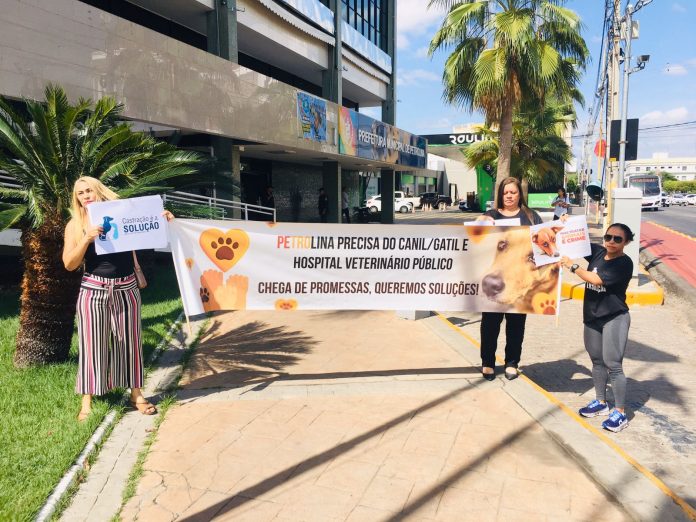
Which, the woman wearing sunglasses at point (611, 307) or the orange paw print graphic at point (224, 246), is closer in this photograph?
the woman wearing sunglasses at point (611, 307)

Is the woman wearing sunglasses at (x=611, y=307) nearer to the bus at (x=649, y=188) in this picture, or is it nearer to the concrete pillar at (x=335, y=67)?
the concrete pillar at (x=335, y=67)

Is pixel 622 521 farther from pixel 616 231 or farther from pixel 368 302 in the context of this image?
pixel 368 302

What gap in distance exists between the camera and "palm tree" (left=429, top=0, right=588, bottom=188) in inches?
551

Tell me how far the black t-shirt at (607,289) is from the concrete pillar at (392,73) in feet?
85.1

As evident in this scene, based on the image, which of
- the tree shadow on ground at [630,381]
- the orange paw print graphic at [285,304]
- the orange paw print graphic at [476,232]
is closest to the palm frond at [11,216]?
the orange paw print graphic at [285,304]

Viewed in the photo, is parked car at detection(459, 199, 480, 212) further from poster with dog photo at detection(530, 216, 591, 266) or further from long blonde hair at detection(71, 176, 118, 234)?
long blonde hair at detection(71, 176, 118, 234)

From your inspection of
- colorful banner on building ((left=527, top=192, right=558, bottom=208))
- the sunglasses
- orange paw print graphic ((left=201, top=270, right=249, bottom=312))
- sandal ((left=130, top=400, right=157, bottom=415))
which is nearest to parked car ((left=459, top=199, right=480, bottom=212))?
colorful banner on building ((left=527, top=192, right=558, bottom=208))

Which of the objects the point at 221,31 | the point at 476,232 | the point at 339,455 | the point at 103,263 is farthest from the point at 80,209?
the point at 221,31

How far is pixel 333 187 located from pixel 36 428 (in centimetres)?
2047

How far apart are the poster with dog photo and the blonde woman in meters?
3.42

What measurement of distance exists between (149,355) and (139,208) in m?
2.45

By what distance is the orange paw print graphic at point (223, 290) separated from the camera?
4575 millimetres

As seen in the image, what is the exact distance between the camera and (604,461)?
342 centimetres

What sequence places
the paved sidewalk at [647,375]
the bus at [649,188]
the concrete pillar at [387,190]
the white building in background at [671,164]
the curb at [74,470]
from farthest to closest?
the white building in background at [671,164] < the bus at [649,188] < the concrete pillar at [387,190] < the paved sidewalk at [647,375] < the curb at [74,470]
